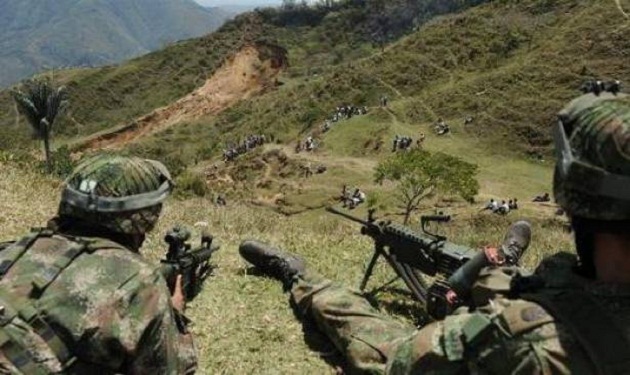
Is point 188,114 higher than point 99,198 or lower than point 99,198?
lower

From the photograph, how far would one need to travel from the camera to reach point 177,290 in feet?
16.5

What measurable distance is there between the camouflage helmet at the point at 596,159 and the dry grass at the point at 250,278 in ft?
12.1

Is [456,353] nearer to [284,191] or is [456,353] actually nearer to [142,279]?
[142,279]

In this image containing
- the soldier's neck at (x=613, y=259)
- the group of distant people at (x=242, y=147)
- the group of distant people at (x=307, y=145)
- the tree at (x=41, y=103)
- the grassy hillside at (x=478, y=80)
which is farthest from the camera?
the group of distant people at (x=242, y=147)

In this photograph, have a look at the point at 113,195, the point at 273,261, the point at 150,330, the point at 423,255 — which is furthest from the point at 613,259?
the point at 273,261

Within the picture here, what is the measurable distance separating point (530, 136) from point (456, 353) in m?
40.7

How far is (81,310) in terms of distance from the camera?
351 centimetres

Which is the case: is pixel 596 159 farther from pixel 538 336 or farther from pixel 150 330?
pixel 150 330

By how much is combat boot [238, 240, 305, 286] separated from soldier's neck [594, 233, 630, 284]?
473 centimetres

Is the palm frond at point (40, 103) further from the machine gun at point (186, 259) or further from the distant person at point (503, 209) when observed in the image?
the machine gun at point (186, 259)

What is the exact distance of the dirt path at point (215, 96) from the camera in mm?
69000

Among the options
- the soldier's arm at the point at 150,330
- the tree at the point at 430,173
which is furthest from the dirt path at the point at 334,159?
the soldier's arm at the point at 150,330

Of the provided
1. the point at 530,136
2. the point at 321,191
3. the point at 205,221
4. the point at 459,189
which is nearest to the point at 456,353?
the point at 205,221

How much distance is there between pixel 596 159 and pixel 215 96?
243 feet
